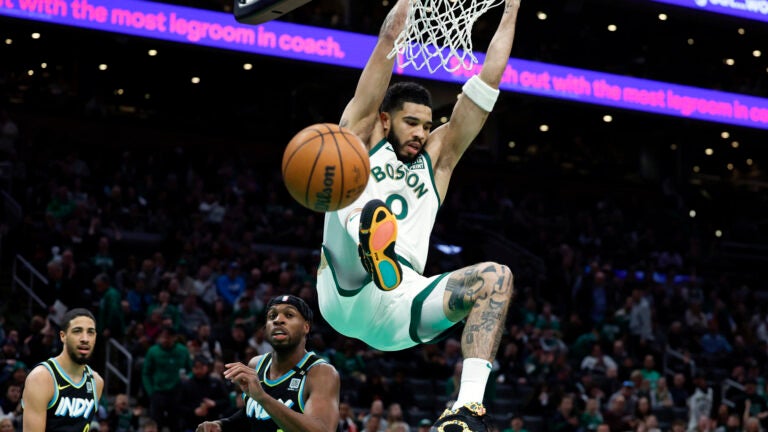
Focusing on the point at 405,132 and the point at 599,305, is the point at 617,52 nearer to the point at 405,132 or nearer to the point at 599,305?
the point at 599,305

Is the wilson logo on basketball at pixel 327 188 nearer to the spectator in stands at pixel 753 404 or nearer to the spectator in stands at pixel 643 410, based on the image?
the spectator in stands at pixel 643 410

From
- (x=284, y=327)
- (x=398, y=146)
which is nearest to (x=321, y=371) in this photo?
(x=284, y=327)

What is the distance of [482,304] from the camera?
4828 millimetres

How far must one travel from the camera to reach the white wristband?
577 centimetres

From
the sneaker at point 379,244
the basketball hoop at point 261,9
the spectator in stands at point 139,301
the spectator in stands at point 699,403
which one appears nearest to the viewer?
the sneaker at point 379,244

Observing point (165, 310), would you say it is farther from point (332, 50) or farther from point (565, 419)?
point (332, 50)

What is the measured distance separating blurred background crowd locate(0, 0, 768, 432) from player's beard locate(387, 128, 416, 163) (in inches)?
215

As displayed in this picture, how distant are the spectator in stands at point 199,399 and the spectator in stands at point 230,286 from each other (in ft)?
9.34

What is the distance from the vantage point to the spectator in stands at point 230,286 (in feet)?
48.3

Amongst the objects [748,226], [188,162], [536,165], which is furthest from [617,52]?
[188,162]

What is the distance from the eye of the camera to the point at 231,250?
638 inches

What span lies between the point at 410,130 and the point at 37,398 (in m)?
3.11

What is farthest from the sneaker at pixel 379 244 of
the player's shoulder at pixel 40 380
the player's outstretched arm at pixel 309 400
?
the player's shoulder at pixel 40 380

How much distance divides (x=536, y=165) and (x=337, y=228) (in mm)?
21209
